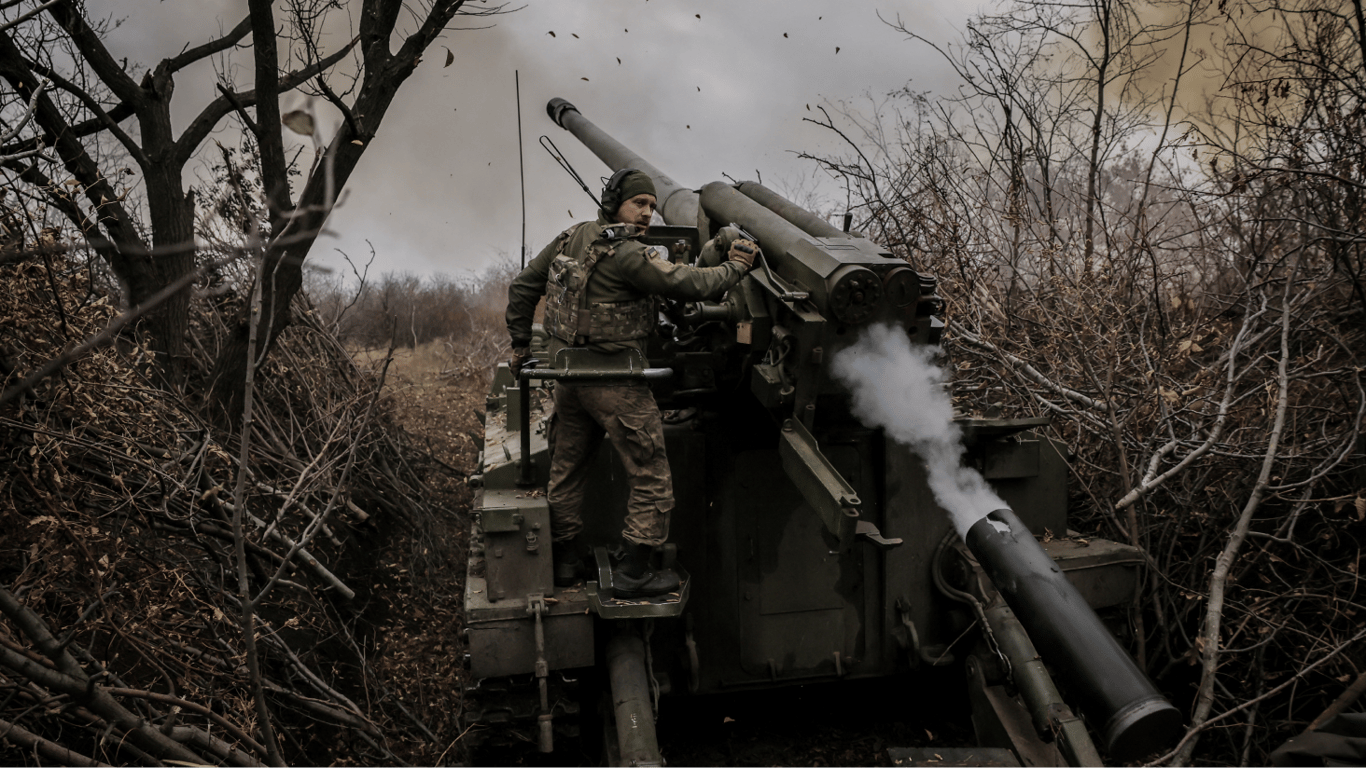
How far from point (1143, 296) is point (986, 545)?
14.2 ft

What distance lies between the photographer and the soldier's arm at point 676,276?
12.6ft

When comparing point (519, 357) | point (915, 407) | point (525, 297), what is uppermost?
point (525, 297)

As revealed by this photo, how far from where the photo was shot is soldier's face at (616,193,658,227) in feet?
13.6

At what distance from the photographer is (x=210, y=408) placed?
690 centimetres

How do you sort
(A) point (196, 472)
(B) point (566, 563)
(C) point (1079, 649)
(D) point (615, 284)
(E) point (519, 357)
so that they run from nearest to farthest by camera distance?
(C) point (1079, 649) → (D) point (615, 284) → (B) point (566, 563) → (E) point (519, 357) → (A) point (196, 472)

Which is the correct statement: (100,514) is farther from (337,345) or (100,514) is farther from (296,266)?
(337,345)

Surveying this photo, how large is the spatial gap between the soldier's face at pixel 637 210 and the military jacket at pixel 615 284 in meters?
0.08

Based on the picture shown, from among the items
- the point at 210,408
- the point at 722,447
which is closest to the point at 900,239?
the point at 722,447

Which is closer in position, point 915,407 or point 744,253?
point 744,253

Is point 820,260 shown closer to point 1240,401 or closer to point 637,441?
point 637,441

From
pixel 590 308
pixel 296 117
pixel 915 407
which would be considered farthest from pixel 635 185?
pixel 915 407

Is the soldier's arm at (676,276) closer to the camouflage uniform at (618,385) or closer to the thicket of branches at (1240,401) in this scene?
the camouflage uniform at (618,385)

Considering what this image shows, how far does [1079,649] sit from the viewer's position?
297 cm

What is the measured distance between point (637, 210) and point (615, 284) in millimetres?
363
